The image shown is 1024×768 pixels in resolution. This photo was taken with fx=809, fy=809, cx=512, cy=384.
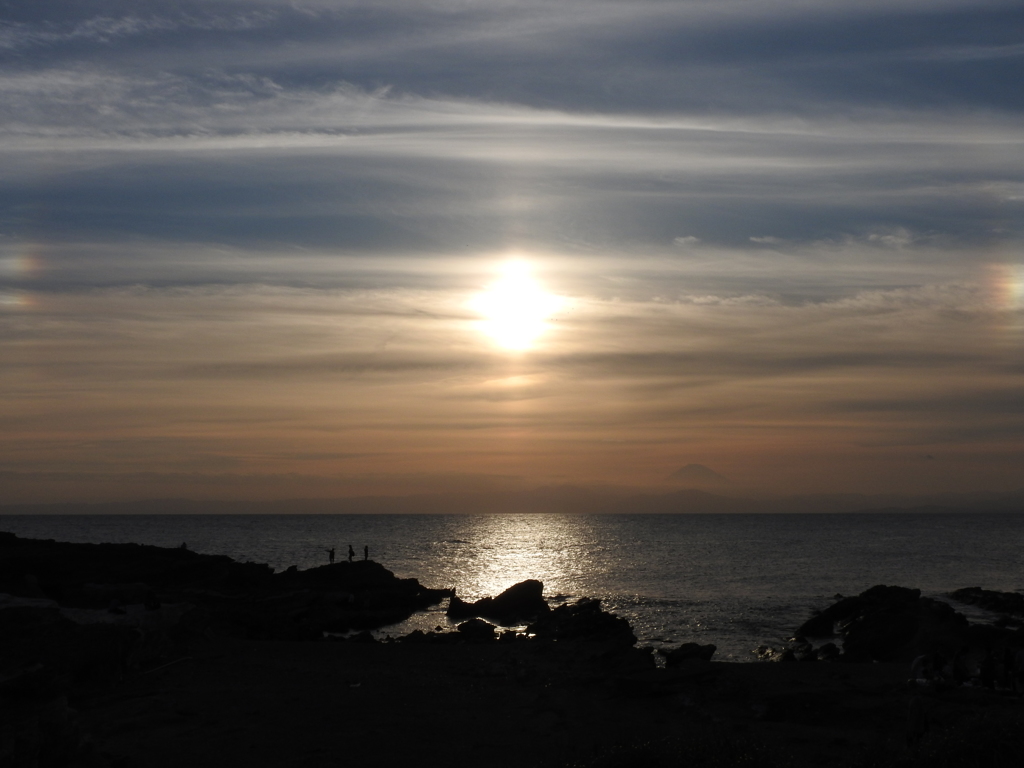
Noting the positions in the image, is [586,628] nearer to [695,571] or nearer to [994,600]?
[994,600]

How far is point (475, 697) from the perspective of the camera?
22.9m

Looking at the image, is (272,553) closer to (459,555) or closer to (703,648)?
(459,555)

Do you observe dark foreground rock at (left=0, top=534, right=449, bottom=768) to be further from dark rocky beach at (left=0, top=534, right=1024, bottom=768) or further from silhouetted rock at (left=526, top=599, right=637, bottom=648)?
silhouetted rock at (left=526, top=599, right=637, bottom=648)

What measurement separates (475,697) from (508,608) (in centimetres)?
2685

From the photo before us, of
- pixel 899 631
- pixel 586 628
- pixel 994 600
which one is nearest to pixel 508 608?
pixel 586 628

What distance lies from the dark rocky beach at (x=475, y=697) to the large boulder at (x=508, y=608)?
440 inches

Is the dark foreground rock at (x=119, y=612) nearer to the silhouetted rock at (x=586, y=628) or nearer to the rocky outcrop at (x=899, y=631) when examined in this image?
the silhouetted rock at (x=586, y=628)

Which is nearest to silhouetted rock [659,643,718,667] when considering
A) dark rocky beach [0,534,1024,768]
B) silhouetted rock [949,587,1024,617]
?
dark rocky beach [0,534,1024,768]

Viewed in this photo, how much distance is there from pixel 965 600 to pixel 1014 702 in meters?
40.1

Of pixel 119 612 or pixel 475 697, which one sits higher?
pixel 119 612

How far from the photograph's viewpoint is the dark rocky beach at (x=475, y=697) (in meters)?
15.7

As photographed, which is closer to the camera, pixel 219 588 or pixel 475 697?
pixel 475 697

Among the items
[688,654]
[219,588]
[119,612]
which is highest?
[119,612]

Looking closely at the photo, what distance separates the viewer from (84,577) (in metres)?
49.6
